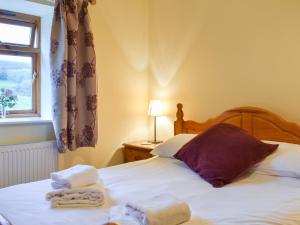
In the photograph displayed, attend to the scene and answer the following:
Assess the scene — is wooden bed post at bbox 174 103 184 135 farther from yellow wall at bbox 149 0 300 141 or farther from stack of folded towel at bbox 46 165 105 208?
stack of folded towel at bbox 46 165 105 208

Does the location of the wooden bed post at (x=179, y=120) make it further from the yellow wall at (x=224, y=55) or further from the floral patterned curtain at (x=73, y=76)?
the floral patterned curtain at (x=73, y=76)

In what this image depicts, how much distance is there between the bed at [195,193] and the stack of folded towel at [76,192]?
5cm

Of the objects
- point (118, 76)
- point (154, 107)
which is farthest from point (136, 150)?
point (118, 76)

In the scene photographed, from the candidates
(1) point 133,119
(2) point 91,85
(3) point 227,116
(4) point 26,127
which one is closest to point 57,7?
(2) point 91,85

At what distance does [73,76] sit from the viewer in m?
2.92

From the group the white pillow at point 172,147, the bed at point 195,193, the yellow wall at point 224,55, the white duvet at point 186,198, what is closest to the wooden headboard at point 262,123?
the bed at point 195,193

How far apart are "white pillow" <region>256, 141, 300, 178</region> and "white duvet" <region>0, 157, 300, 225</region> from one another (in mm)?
42

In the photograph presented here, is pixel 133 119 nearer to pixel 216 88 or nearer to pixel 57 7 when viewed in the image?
pixel 216 88

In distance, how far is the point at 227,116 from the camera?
3023 millimetres

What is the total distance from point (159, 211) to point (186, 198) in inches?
19.4

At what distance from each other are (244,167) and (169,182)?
0.52m

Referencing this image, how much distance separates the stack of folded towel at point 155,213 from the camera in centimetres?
136

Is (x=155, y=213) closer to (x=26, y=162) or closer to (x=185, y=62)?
(x=26, y=162)

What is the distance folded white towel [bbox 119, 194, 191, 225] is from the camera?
1.36 metres
